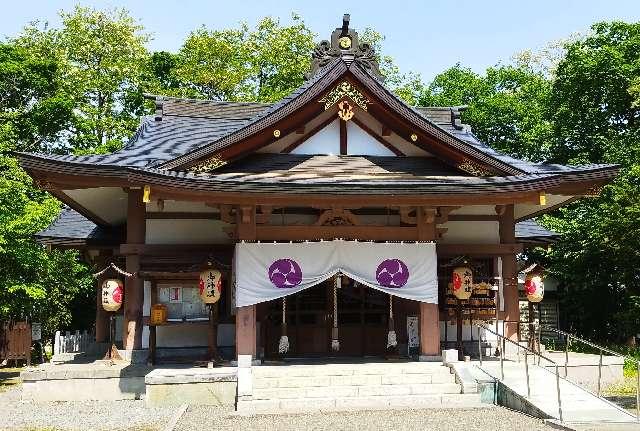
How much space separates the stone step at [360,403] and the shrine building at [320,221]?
184cm

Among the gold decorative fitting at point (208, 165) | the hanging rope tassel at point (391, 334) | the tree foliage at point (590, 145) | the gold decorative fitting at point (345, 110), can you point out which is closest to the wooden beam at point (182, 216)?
the gold decorative fitting at point (208, 165)

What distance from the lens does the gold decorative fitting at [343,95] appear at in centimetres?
1380

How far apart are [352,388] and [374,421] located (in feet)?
5.33

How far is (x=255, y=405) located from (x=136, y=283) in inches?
181

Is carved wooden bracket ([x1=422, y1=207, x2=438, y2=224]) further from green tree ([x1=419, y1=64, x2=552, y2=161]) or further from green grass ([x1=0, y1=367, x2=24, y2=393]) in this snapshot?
green tree ([x1=419, y1=64, x2=552, y2=161])

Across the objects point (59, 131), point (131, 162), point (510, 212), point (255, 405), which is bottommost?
point (255, 405)

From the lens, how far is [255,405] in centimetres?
1055

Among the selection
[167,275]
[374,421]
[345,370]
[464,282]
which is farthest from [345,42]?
[374,421]

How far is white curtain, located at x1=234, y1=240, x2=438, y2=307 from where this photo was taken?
12.5 metres

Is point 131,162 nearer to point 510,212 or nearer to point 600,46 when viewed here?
point 510,212

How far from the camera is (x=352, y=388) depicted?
11.3 m

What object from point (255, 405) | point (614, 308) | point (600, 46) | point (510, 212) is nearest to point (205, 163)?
point (255, 405)

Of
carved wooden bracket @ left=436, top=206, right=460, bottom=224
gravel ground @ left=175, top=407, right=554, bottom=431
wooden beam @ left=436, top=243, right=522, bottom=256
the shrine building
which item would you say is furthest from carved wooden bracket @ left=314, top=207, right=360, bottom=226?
gravel ground @ left=175, top=407, right=554, bottom=431

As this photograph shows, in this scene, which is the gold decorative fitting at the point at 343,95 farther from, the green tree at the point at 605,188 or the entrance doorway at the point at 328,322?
the green tree at the point at 605,188
